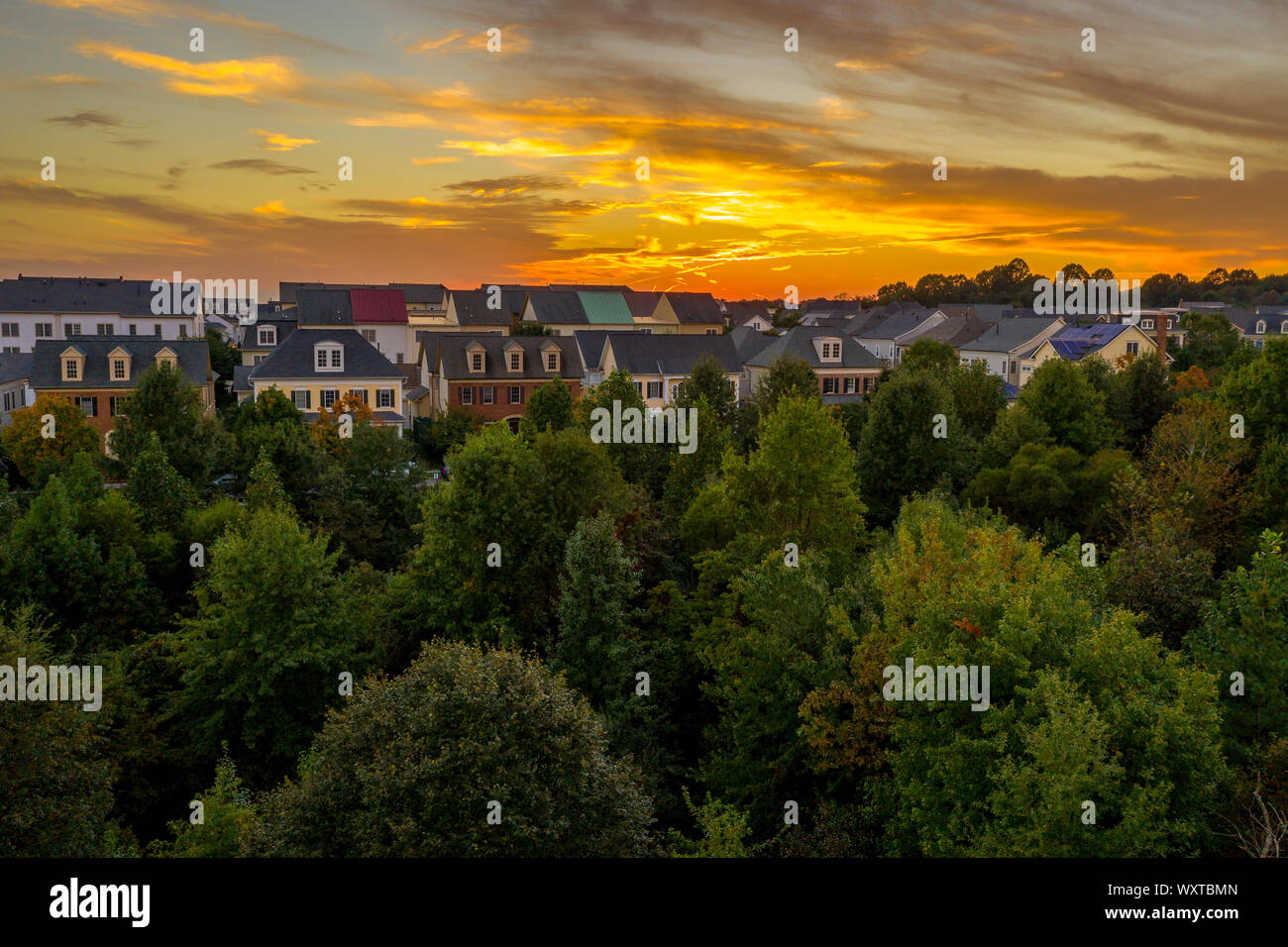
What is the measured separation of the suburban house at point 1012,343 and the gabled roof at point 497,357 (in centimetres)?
4061

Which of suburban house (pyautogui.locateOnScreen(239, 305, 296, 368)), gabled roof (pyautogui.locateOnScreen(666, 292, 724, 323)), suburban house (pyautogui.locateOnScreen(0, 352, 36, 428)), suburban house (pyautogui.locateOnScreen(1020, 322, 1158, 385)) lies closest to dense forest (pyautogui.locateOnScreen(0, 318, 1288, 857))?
suburban house (pyautogui.locateOnScreen(0, 352, 36, 428))

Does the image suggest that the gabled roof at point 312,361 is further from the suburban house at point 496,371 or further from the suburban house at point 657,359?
the suburban house at point 657,359

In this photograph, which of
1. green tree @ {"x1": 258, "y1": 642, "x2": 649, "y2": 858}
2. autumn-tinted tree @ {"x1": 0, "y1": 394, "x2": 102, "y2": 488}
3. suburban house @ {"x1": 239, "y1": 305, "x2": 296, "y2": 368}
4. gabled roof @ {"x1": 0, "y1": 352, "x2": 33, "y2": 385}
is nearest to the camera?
green tree @ {"x1": 258, "y1": 642, "x2": 649, "y2": 858}

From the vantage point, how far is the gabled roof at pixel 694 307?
134250mm

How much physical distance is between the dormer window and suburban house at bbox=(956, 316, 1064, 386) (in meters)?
59.2

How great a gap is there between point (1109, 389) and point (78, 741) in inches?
2291

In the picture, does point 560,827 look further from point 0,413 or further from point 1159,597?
point 0,413

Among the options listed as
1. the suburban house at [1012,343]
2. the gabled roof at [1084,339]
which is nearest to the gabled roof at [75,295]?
the suburban house at [1012,343]

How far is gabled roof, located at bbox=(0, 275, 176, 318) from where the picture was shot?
356 feet

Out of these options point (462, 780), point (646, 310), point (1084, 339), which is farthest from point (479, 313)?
point (462, 780)

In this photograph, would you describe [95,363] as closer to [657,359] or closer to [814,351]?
[657,359]

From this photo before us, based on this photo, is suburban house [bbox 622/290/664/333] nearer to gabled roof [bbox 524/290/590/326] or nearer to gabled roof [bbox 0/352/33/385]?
gabled roof [bbox 524/290/590/326]

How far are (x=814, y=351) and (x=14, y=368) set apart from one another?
6604cm
